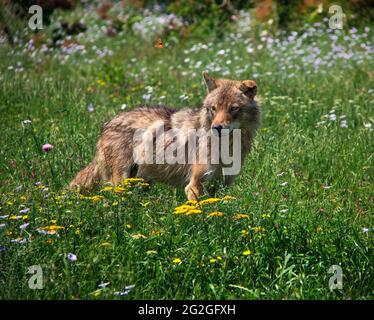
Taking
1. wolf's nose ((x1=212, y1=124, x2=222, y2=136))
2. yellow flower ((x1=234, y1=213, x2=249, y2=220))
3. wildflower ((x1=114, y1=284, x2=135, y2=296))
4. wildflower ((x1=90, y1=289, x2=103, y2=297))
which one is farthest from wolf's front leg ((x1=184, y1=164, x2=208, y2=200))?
wildflower ((x1=90, y1=289, x2=103, y2=297))

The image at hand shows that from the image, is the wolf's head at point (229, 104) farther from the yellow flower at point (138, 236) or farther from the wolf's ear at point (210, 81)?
the yellow flower at point (138, 236)

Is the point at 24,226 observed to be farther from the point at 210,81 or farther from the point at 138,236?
the point at 210,81

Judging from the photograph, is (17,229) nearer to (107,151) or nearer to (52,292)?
(52,292)

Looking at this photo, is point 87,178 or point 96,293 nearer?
point 96,293

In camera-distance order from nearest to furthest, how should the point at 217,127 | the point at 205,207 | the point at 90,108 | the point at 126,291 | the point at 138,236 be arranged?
the point at 126,291
the point at 138,236
the point at 205,207
the point at 217,127
the point at 90,108

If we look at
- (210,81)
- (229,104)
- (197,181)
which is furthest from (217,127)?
(210,81)

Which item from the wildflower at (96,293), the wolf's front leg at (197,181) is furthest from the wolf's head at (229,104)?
the wildflower at (96,293)

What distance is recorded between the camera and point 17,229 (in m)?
5.07

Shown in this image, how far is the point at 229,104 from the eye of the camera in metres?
6.55

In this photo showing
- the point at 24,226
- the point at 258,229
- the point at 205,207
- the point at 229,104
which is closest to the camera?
the point at 24,226

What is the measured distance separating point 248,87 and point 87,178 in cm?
185

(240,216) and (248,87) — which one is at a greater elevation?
(248,87)

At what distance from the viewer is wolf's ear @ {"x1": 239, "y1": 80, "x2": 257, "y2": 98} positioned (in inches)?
266

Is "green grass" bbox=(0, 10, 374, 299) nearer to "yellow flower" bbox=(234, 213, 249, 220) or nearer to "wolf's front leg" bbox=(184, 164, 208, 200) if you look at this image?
"yellow flower" bbox=(234, 213, 249, 220)
